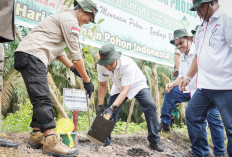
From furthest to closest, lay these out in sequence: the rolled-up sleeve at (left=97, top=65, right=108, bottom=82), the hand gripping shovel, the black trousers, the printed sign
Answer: the rolled-up sleeve at (left=97, top=65, right=108, bottom=82) → the printed sign → the hand gripping shovel → the black trousers

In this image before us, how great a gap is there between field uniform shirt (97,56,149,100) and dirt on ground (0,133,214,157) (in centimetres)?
73

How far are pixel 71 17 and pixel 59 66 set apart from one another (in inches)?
226

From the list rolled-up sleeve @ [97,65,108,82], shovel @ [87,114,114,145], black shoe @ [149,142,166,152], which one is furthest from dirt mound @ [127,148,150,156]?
rolled-up sleeve @ [97,65,108,82]

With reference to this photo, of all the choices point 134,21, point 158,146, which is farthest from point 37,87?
point 134,21

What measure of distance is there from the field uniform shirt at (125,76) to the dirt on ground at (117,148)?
732 millimetres

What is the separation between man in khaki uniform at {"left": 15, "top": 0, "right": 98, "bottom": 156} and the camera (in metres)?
2.08

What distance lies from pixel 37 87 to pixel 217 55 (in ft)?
5.64

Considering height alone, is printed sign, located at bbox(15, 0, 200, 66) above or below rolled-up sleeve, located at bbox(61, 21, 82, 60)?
above

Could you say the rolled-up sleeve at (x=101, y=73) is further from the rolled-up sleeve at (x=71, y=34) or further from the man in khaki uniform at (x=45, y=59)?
the rolled-up sleeve at (x=71, y=34)

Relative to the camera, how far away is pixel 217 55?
219 centimetres

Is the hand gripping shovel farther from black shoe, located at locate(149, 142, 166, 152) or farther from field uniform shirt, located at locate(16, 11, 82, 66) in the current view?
black shoe, located at locate(149, 142, 166, 152)

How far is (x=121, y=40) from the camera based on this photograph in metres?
3.89

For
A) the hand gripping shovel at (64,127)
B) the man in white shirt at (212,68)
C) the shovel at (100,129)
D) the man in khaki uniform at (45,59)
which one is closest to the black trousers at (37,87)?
the man in khaki uniform at (45,59)

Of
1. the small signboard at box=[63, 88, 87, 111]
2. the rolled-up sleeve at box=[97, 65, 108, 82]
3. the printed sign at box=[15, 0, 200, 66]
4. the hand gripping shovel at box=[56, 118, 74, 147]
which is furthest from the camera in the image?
the rolled-up sleeve at box=[97, 65, 108, 82]
